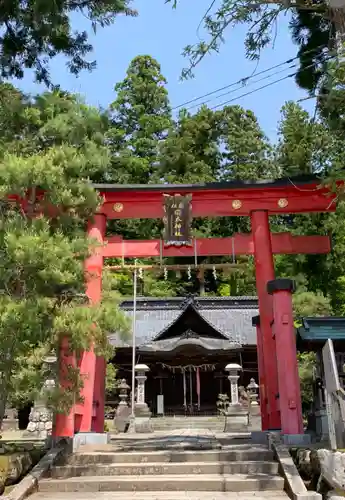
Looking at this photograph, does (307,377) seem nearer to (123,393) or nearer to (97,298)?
(123,393)

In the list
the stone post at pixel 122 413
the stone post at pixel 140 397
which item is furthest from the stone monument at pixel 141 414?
the stone post at pixel 122 413

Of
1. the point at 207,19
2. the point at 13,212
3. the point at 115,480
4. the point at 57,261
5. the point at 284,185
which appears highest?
the point at 207,19

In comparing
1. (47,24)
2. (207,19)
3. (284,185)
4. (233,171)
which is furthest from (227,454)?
(233,171)

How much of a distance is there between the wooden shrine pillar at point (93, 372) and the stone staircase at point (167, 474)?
88 cm

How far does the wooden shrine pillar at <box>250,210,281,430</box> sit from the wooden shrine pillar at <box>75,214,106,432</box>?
3.14 meters

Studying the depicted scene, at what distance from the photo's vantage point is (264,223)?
10133 mm

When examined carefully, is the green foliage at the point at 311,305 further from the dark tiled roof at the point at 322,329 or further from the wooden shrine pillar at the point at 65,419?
the wooden shrine pillar at the point at 65,419

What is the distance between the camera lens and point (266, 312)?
959 cm

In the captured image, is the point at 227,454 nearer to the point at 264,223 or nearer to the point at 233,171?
the point at 264,223

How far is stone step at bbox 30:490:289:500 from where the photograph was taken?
Answer: 5613 mm

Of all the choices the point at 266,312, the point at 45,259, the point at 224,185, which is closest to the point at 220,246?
the point at 224,185

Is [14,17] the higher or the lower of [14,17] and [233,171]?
the lower

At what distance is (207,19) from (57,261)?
4.07 metres

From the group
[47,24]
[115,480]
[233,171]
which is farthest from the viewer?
[233,171]
